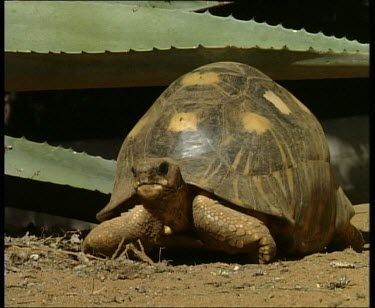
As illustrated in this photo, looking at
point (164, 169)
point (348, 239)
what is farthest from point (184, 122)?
point (348, 239)

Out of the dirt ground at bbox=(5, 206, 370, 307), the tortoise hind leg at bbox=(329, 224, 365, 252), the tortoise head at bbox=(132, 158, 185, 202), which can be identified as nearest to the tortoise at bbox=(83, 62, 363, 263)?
the tortoise head at bbox=(132, 158, 185, 202)

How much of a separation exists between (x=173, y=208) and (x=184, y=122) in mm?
400

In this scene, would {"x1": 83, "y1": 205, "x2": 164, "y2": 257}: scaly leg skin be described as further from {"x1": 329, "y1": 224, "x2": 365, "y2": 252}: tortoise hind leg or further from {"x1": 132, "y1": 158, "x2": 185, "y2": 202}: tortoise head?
{"x1": 329, "y1": 224, "x2": 365, "y2": 252}: tortoise hind leg

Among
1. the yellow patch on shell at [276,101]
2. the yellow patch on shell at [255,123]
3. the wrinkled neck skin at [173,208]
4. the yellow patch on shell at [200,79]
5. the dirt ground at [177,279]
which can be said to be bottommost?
the dirt ground at [177,279]

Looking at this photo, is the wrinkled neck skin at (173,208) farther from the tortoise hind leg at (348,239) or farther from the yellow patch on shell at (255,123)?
the tortoise hind leg at (348,239)

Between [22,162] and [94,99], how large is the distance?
2.57 metres

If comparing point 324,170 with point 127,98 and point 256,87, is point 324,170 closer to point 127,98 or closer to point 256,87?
point 256,87

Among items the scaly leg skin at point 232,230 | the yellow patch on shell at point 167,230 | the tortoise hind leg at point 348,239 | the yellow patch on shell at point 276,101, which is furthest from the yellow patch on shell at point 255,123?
the tortoise hind leg at point 348,239

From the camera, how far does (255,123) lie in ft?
13.5

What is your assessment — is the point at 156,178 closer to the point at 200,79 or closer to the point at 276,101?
the point at 200,79

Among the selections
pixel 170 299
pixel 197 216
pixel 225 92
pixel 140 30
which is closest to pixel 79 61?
pixel 140 30

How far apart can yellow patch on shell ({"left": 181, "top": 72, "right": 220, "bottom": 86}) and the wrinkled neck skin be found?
1.87 feet

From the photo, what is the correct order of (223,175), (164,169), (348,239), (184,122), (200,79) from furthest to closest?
(348,239) → (200,79) → (184,122) → (223,175) → (164,169)

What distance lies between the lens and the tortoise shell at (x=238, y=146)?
3967 millimetres
